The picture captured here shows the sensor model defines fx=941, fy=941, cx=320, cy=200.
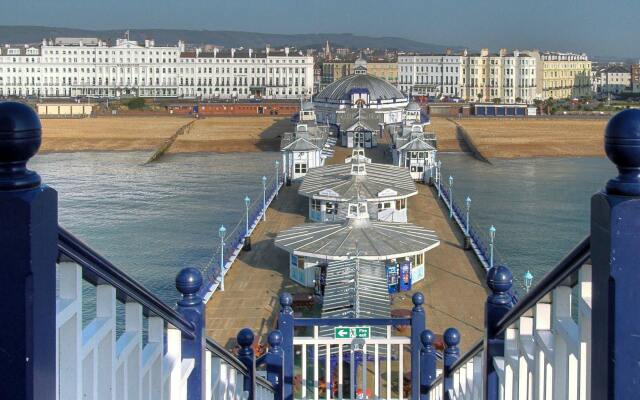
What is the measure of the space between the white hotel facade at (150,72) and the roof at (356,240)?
66369 mm

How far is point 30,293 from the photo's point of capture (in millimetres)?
1452

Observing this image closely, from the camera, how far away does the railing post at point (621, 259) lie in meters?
1.51

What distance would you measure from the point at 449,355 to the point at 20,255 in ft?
9.20

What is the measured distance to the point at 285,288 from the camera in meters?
13.5

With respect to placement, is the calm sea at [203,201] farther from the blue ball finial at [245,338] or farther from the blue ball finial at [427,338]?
the blue ball finial at [245,338]

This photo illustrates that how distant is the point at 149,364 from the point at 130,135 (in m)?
48.9

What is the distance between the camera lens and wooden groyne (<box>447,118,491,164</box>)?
4136cm

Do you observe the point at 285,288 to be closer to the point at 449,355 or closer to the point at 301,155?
the point at 449,355

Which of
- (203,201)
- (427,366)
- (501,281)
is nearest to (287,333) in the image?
(427,366)

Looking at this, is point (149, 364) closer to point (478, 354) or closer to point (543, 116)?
point (478, 354)

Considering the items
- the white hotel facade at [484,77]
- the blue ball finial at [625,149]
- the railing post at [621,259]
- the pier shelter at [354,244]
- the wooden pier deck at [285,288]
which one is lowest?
the wooden pier deck at [285,288]

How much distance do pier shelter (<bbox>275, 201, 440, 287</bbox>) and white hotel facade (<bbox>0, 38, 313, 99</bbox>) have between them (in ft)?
218

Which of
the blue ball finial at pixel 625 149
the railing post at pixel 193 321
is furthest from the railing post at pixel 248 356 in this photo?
the blue ball finial at pixel 625 149

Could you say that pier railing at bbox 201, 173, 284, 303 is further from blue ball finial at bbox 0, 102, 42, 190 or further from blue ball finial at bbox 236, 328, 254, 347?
blue ball finial at bbox 0, 102, 42, 190
